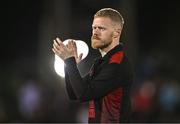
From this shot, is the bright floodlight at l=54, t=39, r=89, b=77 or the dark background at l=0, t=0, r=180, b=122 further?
the dark background at l=0, t=0, r=180, b=122

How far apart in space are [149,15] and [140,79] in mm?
6888

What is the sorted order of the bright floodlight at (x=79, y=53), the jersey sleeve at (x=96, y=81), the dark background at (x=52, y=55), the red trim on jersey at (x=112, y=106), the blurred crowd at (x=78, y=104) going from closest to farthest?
the jersey sleeve at (x=96, y=81) → the red trim on jersey at (x=112, y=106) → the bright floodlight at (x=79, y=53) → the blurred crowd at (x=78, y=104) → the dark background at (x=52, y=55)

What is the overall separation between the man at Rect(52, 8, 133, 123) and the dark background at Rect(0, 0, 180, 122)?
449 centimetres

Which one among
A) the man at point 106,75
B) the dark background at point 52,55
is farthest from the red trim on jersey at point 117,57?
the dark background at point 52,55

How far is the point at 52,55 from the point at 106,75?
487 inches

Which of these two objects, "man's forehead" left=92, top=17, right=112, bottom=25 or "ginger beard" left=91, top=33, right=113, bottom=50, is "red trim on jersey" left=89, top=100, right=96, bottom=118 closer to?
"ginger beard" left=91, top=33, right=113, bottom=50

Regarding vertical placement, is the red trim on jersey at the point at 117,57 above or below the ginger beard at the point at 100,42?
below

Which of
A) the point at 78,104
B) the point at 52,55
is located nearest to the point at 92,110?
the point at 78,104

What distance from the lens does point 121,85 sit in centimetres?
558

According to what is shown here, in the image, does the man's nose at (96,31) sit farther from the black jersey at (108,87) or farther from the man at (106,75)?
the black jersey at (108,87)

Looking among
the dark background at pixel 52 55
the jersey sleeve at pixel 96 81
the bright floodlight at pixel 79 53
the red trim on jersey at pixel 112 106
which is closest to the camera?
the jersey sleeve at pixel 96 81

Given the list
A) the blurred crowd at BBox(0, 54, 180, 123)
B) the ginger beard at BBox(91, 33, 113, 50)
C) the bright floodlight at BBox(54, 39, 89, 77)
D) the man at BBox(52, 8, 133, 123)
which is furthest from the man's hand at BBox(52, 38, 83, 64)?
the blurred crowd at BBox(0, 54, 180, 123)

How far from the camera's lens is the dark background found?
1323 cm

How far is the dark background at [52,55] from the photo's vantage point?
1323 cm
